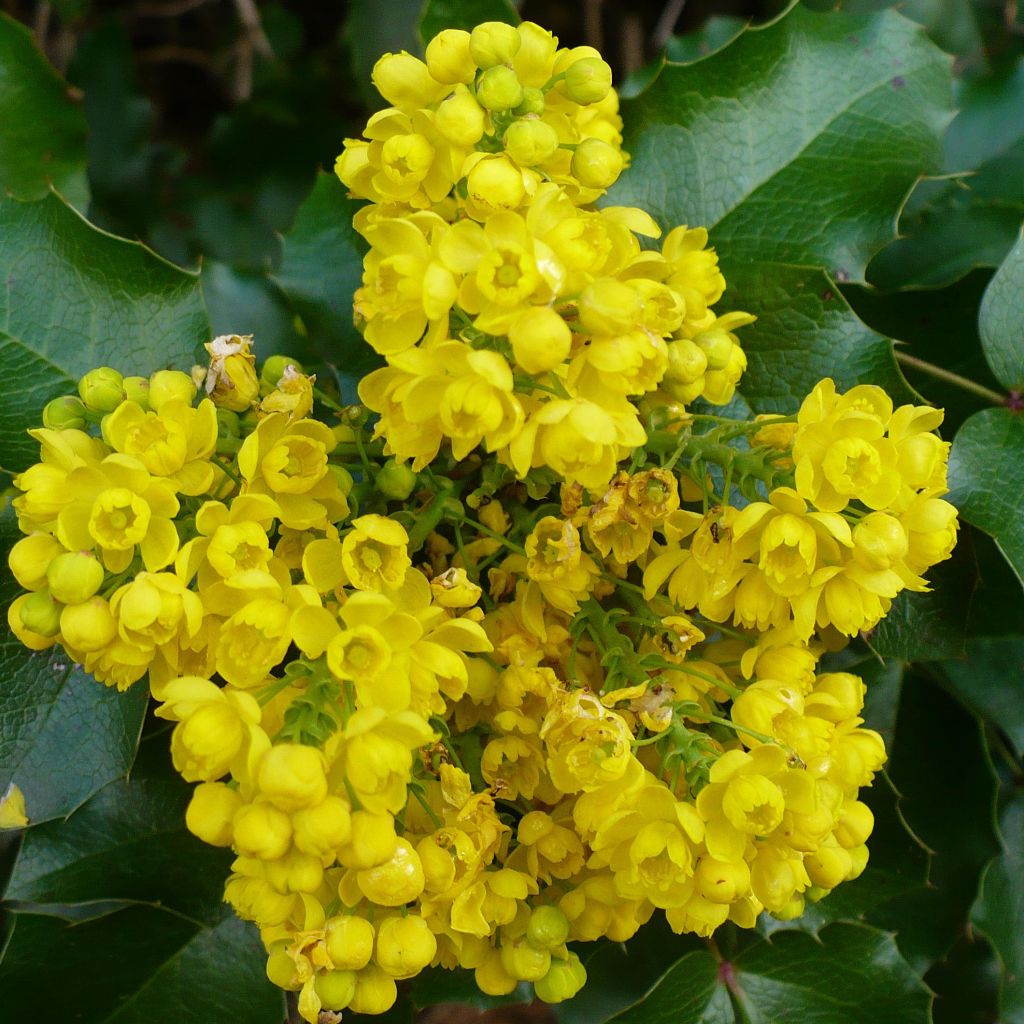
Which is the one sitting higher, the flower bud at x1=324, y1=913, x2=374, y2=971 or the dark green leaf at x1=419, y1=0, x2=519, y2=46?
the dark green leaf at x1=419, y1=0, x2=519, y2=46

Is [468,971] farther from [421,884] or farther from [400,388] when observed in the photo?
[400,388]

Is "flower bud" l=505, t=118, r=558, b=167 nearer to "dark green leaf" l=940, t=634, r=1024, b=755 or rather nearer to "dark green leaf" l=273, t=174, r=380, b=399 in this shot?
"dark green leaf" l=273, t=174, r=380, b=399

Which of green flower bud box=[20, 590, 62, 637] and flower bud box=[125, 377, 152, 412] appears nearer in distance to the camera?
green flower bud box=[20, 590, 62, 637]

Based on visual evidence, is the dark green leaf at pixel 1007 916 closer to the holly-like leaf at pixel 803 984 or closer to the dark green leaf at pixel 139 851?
the holly-like leaf at pixel 803 984

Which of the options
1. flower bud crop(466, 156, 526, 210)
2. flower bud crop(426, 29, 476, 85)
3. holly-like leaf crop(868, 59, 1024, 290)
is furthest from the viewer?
holly-like leaf crop(868, 59, 1024, 290)

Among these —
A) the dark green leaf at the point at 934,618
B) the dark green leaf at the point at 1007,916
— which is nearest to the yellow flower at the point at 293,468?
the dark green leaf at the point at 934,618

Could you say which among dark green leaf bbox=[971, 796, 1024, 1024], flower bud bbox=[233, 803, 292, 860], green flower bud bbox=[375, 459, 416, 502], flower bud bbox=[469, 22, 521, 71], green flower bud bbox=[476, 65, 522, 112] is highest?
flower bud bbox=[469, 22, 521, 71]

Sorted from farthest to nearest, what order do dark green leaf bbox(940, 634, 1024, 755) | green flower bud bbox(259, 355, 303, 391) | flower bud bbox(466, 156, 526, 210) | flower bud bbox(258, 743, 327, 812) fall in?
1. dark green leaf bbox(940, 634, 1024, 755)
2. green flower bud bbox(259, 355, 303, 391)
3. flower bud bbox(466, 156, 526, 210)
4. flower bud bbox(258, 743, 327, 812)

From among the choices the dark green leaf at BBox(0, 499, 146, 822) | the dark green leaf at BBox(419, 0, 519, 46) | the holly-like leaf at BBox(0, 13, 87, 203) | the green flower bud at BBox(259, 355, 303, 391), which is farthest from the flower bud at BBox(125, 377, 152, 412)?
the dark green leaf at BBox(419, 0, 519, 46)
